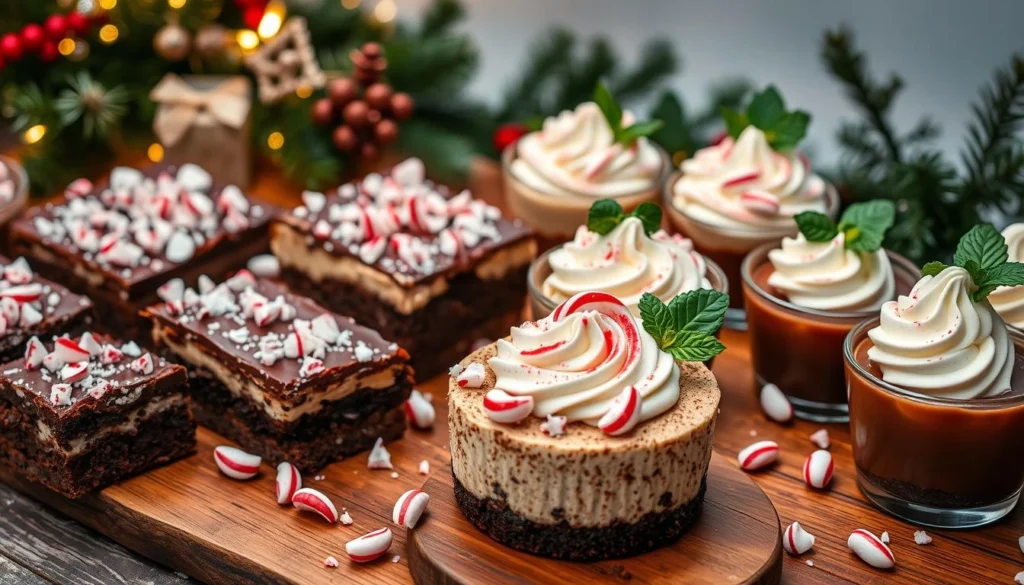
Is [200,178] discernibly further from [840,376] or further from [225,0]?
[840,376]

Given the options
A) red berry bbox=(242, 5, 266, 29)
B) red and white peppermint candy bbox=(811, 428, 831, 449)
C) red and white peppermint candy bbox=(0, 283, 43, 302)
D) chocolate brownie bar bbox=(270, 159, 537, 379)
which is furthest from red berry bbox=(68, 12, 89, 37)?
red and white peppermint candy bbox=(811, 428, 831, 449)

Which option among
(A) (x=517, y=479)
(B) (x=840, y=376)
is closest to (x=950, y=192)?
(B) (x=840, y=376)

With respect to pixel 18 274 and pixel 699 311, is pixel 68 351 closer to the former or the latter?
pixel 18 274

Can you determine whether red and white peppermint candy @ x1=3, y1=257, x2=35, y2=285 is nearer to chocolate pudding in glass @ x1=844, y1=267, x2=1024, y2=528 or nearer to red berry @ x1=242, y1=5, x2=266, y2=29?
red berry @ x1=242, y1=5, x2=266, y2=29

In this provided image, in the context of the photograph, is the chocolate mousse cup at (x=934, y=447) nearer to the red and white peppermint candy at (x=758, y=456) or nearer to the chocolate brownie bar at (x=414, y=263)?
the red and white peppermint candy at (x=758, y=456)

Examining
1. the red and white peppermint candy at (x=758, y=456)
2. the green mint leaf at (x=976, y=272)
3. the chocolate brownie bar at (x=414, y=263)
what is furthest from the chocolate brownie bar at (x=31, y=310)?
the green mint leaf at (x=976, y=272)
